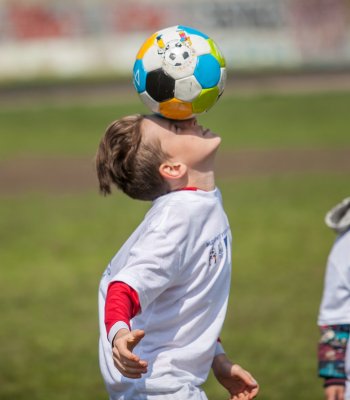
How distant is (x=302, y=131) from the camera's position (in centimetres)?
2138

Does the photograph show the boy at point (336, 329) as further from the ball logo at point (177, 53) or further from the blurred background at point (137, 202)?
the blurred background at point (137, 202)

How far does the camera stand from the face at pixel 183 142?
3613 millimetres

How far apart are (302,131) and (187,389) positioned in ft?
59.6

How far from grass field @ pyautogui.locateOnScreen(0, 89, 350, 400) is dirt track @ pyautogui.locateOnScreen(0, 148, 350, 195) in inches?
19.5

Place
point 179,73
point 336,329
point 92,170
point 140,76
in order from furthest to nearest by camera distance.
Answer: point 92,170 < point 336,329 < point 140,76 < point 179,73

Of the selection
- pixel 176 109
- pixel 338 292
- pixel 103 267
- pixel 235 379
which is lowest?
pixel 103 267

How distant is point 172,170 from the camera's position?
362 cm

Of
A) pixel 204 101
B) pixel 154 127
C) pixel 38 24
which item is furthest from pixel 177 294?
pixel 38 24

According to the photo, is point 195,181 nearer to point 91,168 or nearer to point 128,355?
point 128,355

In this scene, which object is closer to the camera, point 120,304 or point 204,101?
point 120,304

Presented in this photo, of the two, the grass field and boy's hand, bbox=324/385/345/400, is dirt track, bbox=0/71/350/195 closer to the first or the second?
the grass field

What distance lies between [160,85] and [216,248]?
61cm

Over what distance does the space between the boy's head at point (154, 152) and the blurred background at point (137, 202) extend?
3.25 meters

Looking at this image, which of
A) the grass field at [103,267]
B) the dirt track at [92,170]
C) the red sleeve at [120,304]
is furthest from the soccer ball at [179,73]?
the dirt track at [92,170]
